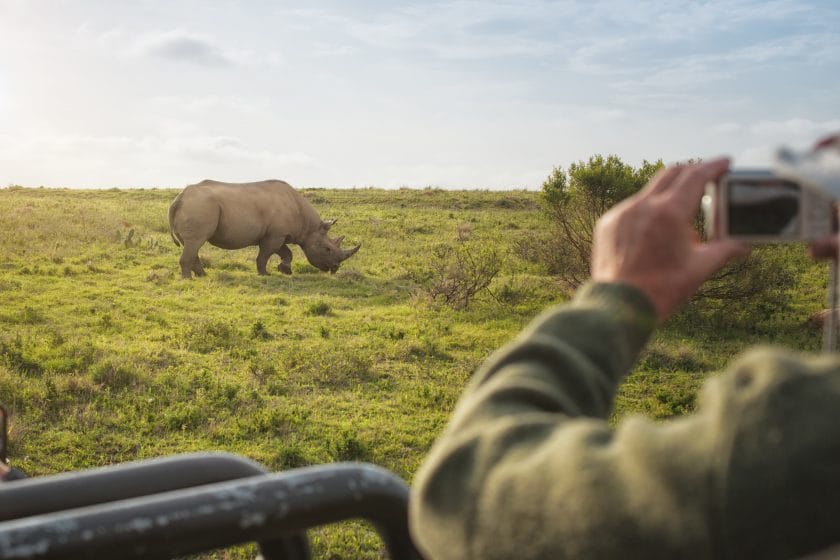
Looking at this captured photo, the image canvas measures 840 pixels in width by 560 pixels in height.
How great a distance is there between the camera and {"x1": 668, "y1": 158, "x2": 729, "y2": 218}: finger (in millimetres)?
964

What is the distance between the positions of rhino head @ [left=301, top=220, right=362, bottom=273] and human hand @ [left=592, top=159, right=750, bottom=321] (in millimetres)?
15017

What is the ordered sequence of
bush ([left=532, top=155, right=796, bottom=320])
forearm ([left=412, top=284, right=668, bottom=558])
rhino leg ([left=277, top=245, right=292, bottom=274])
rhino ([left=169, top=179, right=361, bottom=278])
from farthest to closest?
1. rhino leg ([left=277, top=245, right=292, bottom=274])
2. rhino ([left=169, top=179, right=361, bottom=278])
3. bush ([left=532, top=155, right=796, bottom=320])
4. forearm ([left=412, top=284, right=668, bottom=558])

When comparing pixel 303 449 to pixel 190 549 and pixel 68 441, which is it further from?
pixel 190 549

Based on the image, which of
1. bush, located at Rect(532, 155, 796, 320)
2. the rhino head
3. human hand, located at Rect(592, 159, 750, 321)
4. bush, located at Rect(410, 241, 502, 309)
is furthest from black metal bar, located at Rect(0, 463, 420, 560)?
the rhino head

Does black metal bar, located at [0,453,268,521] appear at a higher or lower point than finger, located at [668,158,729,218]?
lower

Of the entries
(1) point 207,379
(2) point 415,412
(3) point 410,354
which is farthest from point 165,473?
(3) point 410,354

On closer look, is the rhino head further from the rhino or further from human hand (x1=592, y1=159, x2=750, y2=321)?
human hand (x1=592, y1=159, x2=750, y2=321)

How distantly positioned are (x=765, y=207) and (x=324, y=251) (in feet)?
50.1

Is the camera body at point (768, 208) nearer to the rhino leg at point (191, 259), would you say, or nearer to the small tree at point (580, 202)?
the small tree at point (580, 202)

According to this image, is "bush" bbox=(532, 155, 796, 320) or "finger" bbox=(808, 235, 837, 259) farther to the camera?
"bush" bbox=(532, 155, 796, 320)

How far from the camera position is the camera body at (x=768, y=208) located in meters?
0.96

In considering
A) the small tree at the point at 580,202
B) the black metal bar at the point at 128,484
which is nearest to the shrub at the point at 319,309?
the small tree at the point at 580,202

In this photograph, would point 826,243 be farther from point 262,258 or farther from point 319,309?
point 262,258

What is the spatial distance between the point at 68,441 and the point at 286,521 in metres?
5.32
